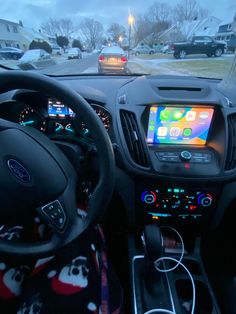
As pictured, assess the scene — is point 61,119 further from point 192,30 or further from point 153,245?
point 192,30

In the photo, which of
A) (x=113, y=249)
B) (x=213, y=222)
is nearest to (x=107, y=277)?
(x=113, y=249)

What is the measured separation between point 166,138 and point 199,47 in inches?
776

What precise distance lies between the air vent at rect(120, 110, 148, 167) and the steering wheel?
0.53 m

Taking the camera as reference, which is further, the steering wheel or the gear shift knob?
the gear shift knob

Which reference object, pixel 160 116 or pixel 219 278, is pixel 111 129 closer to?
pixel 160 116

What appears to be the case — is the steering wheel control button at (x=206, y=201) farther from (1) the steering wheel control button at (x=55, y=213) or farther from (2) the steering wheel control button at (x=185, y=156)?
(1) the steering wheel control button at (x=55, y=213)

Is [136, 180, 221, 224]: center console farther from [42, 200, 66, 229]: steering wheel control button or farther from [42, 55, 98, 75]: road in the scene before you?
[42, 55, 98, 75]: road

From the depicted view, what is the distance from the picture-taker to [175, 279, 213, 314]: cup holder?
5.15 feet

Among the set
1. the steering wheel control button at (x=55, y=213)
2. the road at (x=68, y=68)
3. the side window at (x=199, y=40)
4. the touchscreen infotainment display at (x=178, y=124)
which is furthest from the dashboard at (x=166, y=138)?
the side window at (x=199, y=40)

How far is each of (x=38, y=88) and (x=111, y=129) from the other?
25.9 inches

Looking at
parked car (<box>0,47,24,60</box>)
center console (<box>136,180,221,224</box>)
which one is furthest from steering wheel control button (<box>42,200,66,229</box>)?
parked car (<box>0,47,24,60</box>)

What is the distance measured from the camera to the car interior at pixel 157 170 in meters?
1.42

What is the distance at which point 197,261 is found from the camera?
181 cm

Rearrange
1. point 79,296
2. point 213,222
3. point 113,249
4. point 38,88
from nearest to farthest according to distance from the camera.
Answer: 1. point 38,88
2. point 79,296
3. point 213,222
4. point 113,249
